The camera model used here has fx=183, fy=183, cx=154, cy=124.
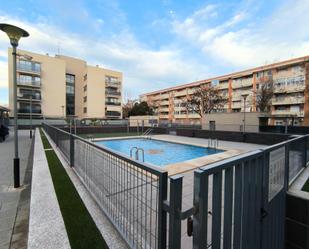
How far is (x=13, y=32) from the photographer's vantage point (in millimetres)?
4504

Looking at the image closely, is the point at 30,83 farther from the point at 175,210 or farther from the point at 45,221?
the point at 175,210

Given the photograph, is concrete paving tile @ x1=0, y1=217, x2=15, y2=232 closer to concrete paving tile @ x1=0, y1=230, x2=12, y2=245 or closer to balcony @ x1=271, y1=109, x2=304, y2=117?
concrete paving tile @ x1=0, y1=230, x2=12, y2=245

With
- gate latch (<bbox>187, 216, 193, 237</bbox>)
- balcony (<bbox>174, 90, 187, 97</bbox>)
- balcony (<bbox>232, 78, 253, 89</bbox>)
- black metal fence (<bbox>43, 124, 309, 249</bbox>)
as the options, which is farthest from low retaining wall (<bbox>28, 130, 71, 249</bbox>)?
balcony (<bbox>174, 90, 187, 97</bbox>)

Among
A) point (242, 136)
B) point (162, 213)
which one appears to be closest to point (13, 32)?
point (162, 213)

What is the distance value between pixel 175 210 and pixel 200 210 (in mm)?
207

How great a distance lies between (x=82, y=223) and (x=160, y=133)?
2257cm

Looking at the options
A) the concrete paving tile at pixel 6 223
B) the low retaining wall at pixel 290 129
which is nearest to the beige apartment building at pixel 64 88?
the concrete paving tile at pixel 6 223

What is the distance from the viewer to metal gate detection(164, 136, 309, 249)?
1.29m

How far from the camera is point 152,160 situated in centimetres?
1221

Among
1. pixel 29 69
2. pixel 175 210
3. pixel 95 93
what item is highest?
pixel 29 69

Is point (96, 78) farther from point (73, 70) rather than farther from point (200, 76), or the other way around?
point (200, 76)

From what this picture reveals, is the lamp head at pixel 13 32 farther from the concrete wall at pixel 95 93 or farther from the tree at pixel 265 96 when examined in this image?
the concrete wall at pixel 95 93

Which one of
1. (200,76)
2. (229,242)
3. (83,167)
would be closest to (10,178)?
(83,167)

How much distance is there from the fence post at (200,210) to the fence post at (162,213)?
32cm
